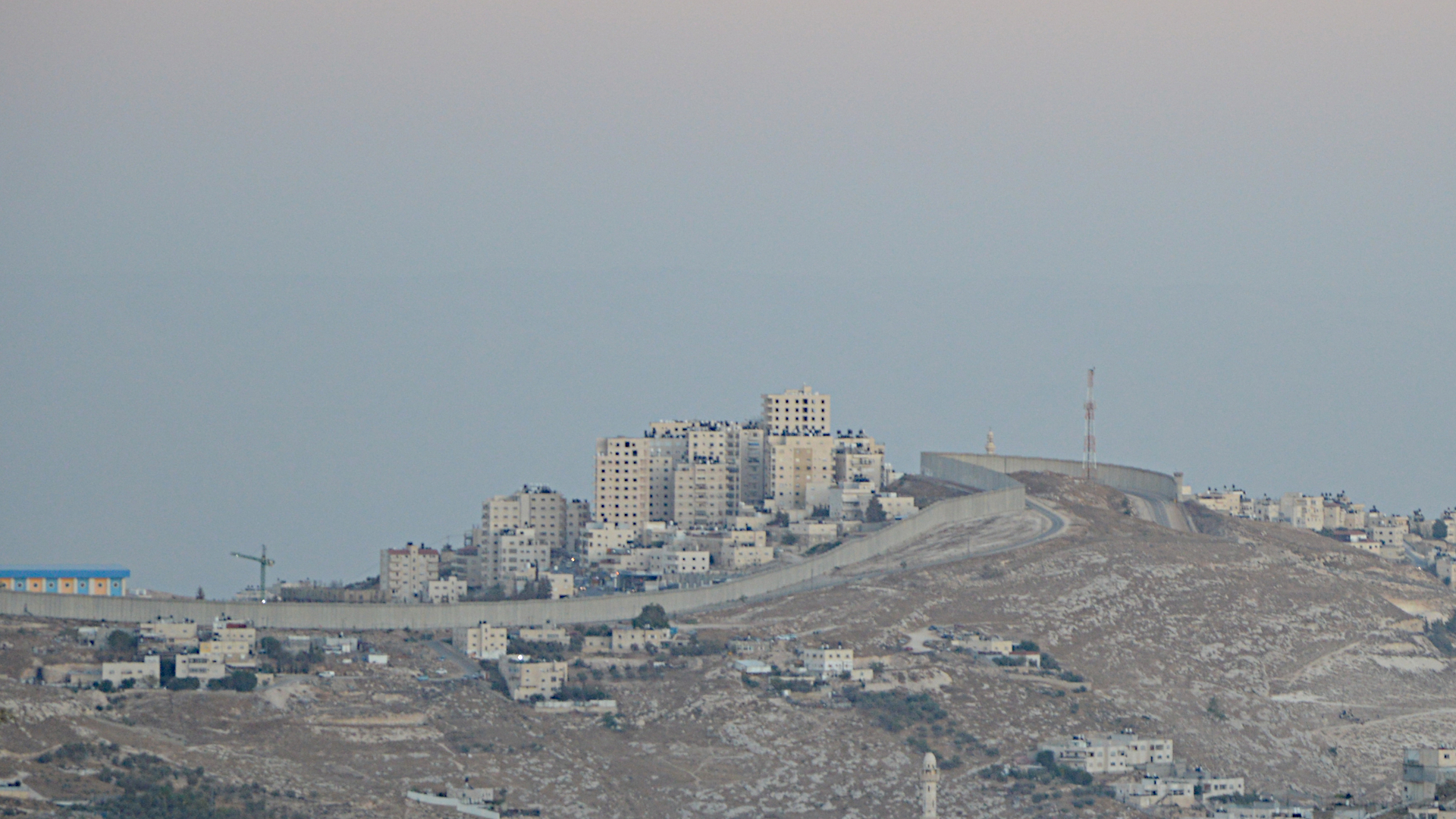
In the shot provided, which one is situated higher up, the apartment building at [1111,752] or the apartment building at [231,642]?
the apartment building at [231,642]

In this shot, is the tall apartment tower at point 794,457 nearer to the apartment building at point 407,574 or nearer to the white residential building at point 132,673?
the apartment building at point 407,574

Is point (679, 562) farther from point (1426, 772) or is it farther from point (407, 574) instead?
point (1426, 772)

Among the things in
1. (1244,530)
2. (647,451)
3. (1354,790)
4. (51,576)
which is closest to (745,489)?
(647,451)

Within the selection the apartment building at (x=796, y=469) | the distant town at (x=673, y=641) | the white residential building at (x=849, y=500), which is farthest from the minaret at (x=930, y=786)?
the apartment building at (x=796, y=469)

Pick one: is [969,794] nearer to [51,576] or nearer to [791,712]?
[791,712]

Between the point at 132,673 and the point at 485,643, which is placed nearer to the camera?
the point at 132,673

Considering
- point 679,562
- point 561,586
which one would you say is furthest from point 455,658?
point 679,562
